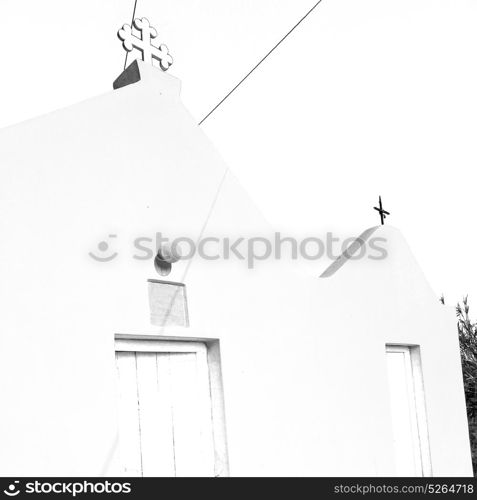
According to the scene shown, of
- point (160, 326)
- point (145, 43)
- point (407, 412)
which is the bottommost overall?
point (407, 412)

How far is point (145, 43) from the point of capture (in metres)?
5.20

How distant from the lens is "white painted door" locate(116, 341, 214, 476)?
420 cm

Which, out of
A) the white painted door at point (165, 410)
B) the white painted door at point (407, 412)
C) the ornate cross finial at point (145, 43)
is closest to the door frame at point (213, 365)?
the white painted door at point (165, 410)

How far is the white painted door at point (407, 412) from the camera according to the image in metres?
6.44

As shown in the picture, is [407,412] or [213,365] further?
[407,412]

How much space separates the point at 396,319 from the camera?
21.9 feet

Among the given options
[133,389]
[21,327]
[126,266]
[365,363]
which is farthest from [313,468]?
[21,327]

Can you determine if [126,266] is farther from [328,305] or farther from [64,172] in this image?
[328,305]

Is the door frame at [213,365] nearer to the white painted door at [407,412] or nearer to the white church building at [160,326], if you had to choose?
the white church building at [160,326]

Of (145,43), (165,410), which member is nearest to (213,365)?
(165,410)

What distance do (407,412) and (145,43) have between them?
4057 millimetres

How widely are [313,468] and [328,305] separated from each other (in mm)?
1340

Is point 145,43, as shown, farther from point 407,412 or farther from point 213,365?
point 407,412
